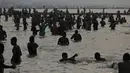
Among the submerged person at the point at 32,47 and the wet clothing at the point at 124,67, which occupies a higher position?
the submerged person at the point at 32,47

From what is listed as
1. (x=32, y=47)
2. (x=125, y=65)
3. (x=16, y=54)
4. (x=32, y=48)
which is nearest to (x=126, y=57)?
(x=125, y=65)

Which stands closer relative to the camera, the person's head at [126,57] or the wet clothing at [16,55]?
the person's head at [126,57]

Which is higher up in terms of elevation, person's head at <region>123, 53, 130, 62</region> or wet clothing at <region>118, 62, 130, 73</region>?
person's head at <region>123, 53, 130, 62</region>

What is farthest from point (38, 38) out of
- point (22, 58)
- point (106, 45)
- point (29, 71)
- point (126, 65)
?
point (126, 65)

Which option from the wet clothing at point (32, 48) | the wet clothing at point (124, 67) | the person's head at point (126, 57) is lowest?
the wet clothing at point (124, 67)

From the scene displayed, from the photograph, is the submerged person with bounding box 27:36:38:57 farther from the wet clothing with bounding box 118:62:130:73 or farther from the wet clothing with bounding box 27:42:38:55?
the wet clothing with bounding box 118:62:130:73

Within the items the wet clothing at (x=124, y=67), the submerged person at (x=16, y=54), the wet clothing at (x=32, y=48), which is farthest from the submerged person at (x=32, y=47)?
the wet clothing at (x=124, y=67)

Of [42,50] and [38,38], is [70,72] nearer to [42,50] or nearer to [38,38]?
[42,50]

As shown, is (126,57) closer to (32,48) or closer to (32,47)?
(32,47)

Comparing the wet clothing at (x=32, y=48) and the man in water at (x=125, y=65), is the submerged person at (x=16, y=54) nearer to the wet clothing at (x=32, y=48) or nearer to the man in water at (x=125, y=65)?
the wet clothing at (x=32, y=48)

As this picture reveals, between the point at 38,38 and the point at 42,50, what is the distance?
4.72 metres

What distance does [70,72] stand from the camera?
1141cm

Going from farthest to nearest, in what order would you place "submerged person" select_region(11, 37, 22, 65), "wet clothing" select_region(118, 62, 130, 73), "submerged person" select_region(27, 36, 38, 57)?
1. "submerged person" select_region(27, 36, 38, 57)
2. "submerged person" select_region(11, 37, 22, 65)
3. "wet clothing" select_region(118, 62, 130, 73)

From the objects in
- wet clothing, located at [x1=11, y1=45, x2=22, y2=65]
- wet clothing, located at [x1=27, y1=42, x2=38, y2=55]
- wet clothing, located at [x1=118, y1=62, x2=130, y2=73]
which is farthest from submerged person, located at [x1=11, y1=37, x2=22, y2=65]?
wet clothing, located at [x1=118, y1=62, x2=130, y2=73]
